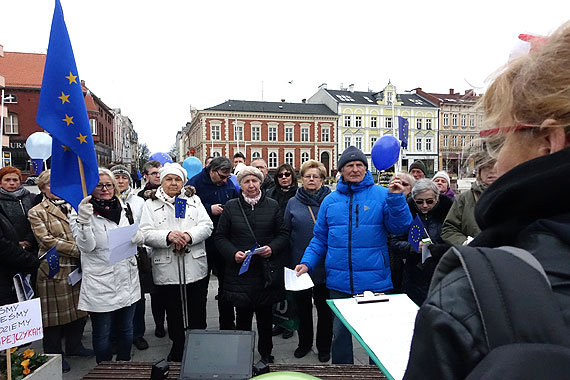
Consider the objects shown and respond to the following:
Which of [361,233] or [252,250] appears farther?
[252,250]

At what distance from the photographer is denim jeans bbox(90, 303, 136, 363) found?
3.57 m

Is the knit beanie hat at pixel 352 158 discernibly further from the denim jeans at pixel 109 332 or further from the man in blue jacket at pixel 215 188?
the denim jeans at pixel 109 332

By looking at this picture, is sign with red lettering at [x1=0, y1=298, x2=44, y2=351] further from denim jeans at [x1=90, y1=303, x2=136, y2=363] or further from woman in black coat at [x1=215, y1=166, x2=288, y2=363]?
woman in black coat at [x1=215, y1=166, x2=288, y2=363]

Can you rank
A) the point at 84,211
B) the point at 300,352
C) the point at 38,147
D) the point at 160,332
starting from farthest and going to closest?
the point at 38,147
the point at 160,332
the point at 300,352
the point at 84,211

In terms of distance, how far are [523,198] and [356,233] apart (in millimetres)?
2666

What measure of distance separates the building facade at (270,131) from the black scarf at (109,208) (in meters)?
48.8

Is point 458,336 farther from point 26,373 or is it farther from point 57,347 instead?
point 57,347

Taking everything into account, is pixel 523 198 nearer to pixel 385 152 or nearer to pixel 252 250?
pixel 252 250

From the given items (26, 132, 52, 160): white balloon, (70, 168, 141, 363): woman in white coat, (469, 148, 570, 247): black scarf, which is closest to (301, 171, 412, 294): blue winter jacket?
Result: (70, 168, 141, 363): woman in white coat

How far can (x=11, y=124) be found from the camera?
37.7 meters

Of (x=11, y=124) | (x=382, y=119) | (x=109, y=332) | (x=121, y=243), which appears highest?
(x=382, y=119)

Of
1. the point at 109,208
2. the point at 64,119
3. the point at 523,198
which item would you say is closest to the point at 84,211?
Answer: the point at 109,208

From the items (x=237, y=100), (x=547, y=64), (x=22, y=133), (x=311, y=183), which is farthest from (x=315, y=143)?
(x=547, y=64)

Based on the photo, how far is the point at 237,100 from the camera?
2261 inches
